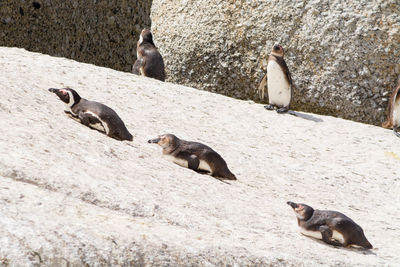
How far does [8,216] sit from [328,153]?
3.95 metres

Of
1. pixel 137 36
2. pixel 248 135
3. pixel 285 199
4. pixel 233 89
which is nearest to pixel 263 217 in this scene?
pixel 285 199

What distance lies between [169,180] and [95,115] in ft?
3.11

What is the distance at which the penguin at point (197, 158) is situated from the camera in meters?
4.86

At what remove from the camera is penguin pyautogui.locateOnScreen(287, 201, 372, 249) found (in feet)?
13.4

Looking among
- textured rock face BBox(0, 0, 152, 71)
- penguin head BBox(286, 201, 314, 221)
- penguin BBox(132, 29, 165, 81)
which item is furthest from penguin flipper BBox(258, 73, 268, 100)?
penguin head BBox(286, 201, 314, 221)

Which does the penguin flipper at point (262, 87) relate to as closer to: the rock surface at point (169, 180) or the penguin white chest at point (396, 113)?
the rock surface at point (169, 180)

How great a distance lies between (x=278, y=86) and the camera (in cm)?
766

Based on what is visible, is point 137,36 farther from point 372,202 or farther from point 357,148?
point 372,202

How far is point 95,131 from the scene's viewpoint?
16.2 ft

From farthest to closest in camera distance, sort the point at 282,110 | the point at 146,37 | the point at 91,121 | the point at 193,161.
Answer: the point at 146,37
the point at 282,110
the point at 91,121
the point at 193,161

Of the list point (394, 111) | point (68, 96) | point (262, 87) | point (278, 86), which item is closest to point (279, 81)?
point (278, 86)

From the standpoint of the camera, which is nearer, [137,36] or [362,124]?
[362,124]

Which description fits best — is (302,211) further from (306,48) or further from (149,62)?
(149,62)

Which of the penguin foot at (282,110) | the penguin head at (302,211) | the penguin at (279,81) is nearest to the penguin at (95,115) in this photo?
the penguin head at (302,211)
